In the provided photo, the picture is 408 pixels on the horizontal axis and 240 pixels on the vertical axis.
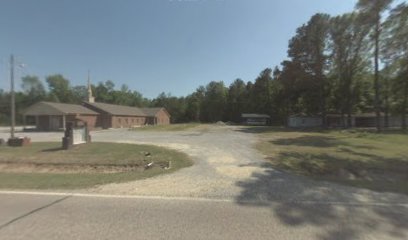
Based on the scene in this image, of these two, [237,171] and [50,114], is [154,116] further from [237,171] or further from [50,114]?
[237,171]

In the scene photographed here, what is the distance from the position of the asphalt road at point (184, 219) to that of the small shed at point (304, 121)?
191 ft

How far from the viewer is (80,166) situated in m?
15.4

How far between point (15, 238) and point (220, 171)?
24.1ft

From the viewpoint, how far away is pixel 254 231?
5531 millimetres

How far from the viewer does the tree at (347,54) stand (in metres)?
47.3

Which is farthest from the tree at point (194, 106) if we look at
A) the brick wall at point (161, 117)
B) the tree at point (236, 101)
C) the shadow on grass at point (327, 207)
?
the shadow on grass at point (327, 207)

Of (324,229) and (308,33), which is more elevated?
(308,33)

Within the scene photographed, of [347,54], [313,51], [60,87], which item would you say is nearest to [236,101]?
[313,51]

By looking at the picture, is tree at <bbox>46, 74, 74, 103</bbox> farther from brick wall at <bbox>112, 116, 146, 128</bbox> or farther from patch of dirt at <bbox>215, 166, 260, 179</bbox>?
patch of dirt at <bbox>215, 166, 260, 179</bbox>

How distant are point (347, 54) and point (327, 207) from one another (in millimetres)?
48393

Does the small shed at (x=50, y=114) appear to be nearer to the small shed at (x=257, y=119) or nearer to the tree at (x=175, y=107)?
the small shed at (x=257, y=119)

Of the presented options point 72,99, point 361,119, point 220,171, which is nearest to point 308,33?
point 361,119

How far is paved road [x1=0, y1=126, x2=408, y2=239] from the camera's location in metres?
5.48

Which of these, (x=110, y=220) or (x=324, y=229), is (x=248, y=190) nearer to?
(x=324, y=229)
